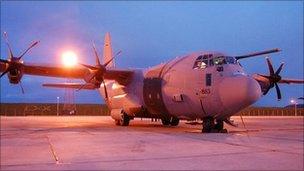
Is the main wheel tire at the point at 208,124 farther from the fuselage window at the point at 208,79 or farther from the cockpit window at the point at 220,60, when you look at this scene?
the cockpit window at the point at 220,60

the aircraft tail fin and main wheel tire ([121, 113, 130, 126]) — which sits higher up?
the aircraft tail fin

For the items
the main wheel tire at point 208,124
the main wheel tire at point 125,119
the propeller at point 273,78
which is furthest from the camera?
the main wheel tire at point 125,119

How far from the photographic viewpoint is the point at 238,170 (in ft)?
21.8

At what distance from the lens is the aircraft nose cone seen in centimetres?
1605

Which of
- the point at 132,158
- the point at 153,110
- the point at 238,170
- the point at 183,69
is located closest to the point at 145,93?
the point at 153,110

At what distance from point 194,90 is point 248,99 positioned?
321 centimetres

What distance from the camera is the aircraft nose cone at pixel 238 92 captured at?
16047mm

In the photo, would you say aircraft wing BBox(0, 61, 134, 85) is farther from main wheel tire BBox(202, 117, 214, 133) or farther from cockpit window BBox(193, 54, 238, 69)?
main wheel tire BBox(202, 117, 214, 133)

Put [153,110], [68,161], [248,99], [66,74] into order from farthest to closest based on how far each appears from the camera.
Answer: [66,74], [153,110], [248,99], [68,161]

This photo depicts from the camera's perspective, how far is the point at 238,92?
16078 mm

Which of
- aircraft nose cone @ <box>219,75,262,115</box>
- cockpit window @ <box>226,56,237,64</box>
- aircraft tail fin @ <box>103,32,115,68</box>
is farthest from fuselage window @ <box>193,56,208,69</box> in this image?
aircraft tail fin @ <box>103,32,115,68</box>

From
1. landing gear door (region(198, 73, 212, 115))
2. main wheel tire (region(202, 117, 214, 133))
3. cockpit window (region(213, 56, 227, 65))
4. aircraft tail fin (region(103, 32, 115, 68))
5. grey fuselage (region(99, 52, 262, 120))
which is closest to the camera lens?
grey fuselage (region(99, 52, 262, 120))

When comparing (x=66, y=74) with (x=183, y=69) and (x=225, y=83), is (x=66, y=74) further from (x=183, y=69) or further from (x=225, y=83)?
(x=225, y=83)

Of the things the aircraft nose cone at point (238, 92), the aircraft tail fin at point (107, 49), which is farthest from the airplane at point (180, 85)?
the aircraft tail fin at point (107, 49)
